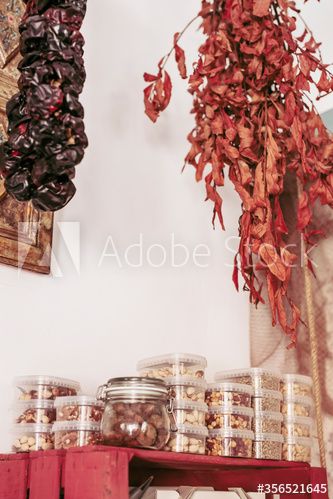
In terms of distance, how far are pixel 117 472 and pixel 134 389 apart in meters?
0.18

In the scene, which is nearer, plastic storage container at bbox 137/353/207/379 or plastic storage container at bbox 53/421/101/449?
plastic storage container at bbox 53/421/101/449

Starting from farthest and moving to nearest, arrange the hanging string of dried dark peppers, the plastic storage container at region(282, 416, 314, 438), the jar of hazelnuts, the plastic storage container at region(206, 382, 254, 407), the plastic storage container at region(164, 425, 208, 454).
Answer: the plastic storage container at region(282, 416, 314, 438) → the plastic storage container at region(206, 382, 254, 407) → the plastic storage container at region(164, 425, 208, 454) → the jar of hazelnuts → the hanging string of dried dark peppers

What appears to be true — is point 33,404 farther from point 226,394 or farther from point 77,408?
point 226,394

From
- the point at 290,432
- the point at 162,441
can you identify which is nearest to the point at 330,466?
the point at 290,432

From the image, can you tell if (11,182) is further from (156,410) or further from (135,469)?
(135,469)

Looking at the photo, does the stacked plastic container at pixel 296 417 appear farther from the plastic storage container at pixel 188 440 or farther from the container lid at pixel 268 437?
the plastic storage container at pixel 188 440

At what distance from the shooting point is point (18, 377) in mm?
1380

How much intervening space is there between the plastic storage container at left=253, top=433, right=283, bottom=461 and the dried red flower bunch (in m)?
0.22

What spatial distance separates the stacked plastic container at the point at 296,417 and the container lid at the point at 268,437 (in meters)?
0.04

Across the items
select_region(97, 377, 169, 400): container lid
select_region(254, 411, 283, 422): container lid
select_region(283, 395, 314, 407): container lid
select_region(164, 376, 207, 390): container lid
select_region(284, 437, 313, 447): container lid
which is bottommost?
select_region(284, 437, 313, 447): container lid

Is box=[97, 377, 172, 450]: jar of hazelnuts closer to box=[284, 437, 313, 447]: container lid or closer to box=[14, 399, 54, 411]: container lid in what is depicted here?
box=[14, 399, 54, 411]: container lid

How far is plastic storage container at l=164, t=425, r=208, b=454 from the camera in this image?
1.35m

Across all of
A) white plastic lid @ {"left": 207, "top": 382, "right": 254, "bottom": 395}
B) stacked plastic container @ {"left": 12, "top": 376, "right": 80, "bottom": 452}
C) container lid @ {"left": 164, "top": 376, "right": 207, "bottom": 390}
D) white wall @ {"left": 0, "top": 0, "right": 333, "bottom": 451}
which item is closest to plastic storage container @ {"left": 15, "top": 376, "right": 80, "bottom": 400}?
stacked plastic container @ {"left": 12, "top": 376, "right": 80, "bottom": 452}

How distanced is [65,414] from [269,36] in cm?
87
